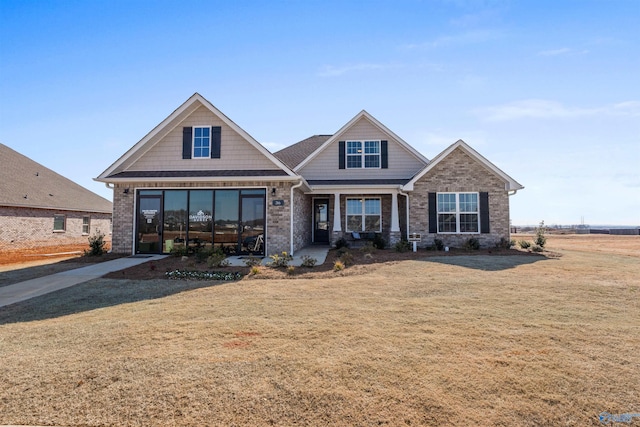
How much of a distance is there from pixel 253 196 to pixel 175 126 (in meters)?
4.62

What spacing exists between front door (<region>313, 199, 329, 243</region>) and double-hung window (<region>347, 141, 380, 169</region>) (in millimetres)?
2537

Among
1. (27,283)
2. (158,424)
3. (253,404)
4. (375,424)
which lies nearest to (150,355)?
(158,424)

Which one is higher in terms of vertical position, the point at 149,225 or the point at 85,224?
the point at 85,224

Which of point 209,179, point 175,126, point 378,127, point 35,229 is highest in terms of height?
point 378,127

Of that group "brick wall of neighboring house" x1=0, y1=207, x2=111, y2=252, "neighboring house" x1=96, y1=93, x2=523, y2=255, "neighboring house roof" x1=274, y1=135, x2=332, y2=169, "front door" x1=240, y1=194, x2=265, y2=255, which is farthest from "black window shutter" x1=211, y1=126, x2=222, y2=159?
"brick wall of neighboring house" x1=0, y1=207, x2=111, y2=252

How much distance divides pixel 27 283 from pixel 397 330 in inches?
379

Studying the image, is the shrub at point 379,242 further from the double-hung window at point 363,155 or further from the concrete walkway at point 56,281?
the concrete walkway at point 56,281

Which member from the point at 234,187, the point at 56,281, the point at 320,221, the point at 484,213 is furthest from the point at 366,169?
the point at 56,281

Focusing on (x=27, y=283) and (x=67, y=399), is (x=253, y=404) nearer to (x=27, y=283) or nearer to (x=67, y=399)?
(x=67, y=399)

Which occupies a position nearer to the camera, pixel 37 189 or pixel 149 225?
pixel 149 225

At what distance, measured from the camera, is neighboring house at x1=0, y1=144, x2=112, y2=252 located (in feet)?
61.4

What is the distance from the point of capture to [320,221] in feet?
60.6

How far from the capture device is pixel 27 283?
8773 mm

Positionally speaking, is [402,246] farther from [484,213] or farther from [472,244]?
[484,213]
